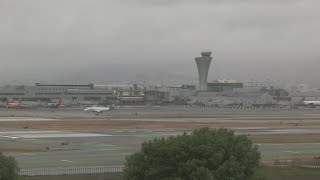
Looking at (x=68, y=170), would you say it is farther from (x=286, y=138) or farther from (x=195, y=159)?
(x=286, y=138)

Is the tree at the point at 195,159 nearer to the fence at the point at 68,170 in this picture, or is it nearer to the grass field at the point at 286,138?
the fence at the point at 68,170

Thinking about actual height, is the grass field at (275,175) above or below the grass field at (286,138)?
below

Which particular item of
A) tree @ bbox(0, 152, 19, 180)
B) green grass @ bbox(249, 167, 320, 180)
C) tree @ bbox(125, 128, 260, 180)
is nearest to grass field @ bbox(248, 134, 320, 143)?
green grass @ bbox(249, 167, 320, 180)

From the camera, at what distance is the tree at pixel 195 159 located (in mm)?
31906

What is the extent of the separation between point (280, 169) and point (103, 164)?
15000 mm

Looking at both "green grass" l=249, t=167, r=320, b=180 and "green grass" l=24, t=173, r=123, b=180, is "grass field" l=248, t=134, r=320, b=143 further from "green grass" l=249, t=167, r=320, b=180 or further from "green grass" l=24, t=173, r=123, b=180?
"green grass" l=24, t=173, r=123, b=180

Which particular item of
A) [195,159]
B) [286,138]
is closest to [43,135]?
[286,138]

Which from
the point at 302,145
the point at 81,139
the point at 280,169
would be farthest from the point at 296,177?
the point at 81,139

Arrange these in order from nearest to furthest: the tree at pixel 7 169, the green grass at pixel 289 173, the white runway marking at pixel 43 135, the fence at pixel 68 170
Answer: the tree at pixel 7 169 < the fence at pixel 68 170 < the green grass at pixel 289 173 < the white runway marking at pixel 43 135

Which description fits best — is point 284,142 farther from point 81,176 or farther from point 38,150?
point 81,176

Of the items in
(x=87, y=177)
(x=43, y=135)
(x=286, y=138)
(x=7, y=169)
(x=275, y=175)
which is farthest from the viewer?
(x=43, y=135)

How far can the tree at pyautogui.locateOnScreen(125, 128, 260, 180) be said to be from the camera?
3191 centimetres

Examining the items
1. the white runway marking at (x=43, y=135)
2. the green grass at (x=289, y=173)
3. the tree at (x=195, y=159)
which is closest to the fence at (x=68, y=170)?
the tree at (x=195, y=159)

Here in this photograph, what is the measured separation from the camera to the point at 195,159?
32.2 metres
